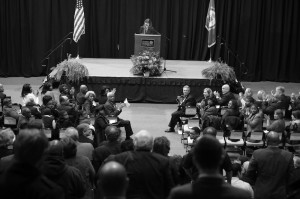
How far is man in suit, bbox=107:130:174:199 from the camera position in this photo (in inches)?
186

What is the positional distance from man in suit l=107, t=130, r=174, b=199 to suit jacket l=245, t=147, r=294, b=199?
1585 millimetres

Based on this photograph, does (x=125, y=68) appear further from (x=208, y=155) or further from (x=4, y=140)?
(x=208, y=155)

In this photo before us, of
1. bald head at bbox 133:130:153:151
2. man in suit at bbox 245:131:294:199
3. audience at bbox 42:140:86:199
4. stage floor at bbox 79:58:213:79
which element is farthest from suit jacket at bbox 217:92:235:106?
audience at bbox 42:140:86:199

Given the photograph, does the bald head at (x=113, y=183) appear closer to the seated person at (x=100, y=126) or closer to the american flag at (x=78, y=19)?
the seated person at (x=100, y=126)

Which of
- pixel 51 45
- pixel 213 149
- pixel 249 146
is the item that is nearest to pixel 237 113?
pixel 249 146

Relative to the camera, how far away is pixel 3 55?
18.6 meters

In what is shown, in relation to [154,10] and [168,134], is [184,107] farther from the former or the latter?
[154,10]

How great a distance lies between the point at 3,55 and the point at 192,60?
6782 millimetres

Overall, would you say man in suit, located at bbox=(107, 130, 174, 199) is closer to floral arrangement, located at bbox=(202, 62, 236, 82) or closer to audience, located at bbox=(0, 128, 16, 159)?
audience, located at bbox=(0, 128, 16, 159)

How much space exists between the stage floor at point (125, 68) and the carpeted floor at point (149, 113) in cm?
110

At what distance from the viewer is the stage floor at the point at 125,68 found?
15.3 m

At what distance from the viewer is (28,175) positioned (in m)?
3.17

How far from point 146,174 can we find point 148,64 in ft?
34.1

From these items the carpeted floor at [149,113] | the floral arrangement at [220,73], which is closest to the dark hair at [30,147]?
the carpeted floor at [149,113]
